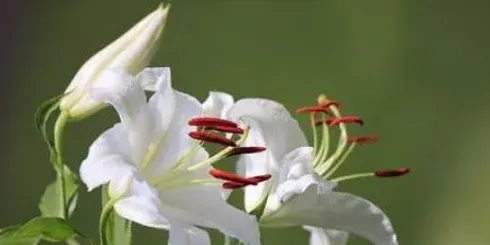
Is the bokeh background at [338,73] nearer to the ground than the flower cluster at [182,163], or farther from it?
nearer to the ground

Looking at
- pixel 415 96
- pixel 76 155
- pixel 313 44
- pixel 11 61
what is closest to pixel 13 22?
pixel 11 61

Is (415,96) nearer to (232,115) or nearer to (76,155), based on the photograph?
(76,155)

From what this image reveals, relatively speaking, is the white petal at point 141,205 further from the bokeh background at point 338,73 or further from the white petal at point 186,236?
the bokeh background at point 338,73

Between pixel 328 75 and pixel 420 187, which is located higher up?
pixel 328 75

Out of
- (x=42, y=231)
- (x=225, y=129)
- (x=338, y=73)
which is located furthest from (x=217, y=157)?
(x=338, y=73)

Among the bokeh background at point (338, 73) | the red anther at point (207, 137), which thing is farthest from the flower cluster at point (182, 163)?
the bokeh background at point (338, 73)

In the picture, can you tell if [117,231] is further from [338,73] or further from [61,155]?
[338,73]
